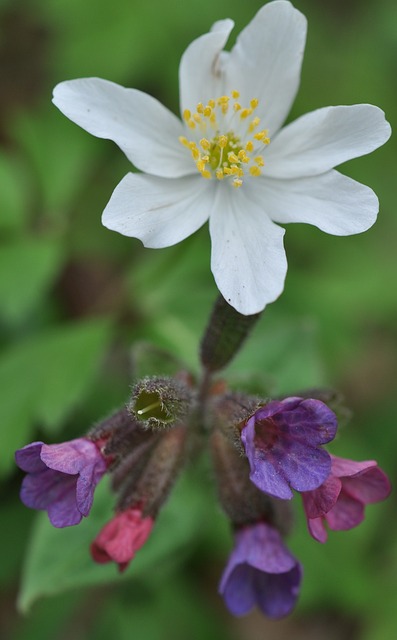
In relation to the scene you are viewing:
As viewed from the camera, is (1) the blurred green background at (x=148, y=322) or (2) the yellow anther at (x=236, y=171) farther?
(1) the blurred green background at (x=148, y=322)

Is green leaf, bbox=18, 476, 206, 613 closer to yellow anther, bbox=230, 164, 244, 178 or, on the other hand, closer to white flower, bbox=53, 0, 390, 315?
white flower, bbox=53, 0, 390, 315

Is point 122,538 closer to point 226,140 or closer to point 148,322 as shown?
point 226,140

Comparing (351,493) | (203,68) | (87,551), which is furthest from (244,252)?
(87,551)

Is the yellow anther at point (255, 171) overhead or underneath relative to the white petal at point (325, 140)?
underneath

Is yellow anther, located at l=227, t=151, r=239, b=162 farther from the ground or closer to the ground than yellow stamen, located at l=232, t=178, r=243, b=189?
farther from the ground

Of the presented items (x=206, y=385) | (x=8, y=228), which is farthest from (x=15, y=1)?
(x=206, y=385)

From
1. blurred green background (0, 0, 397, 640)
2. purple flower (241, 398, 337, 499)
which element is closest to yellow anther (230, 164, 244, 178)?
blurred green background (0, 0, 397, 640)

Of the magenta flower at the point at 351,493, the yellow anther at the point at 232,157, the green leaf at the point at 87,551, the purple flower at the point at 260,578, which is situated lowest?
the green leaf at the point at 87,551

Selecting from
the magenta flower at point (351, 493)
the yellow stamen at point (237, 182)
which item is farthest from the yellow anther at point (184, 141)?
the magenta flower at point (351, 493)

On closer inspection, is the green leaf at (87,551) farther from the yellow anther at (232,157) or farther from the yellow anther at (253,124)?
the yellow anther at (253,124)
